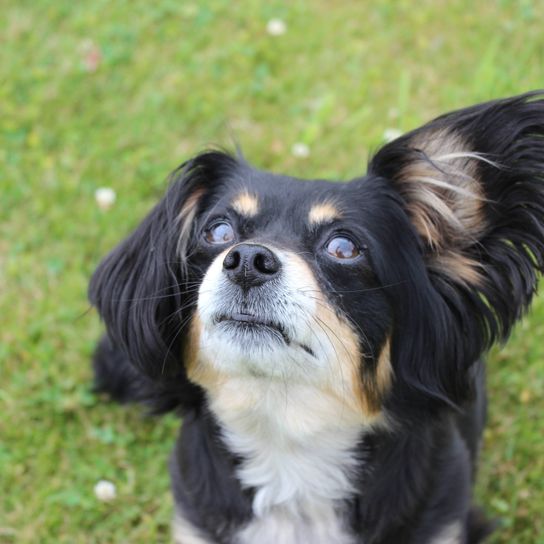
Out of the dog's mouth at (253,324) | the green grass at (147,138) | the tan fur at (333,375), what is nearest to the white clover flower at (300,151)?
the green grass at (147,138)

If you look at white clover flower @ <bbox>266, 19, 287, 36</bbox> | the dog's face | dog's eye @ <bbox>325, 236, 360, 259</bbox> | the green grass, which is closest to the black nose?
the dog's face

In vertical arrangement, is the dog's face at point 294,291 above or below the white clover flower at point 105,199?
above

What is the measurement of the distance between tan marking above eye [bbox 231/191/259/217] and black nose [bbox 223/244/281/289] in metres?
0.30

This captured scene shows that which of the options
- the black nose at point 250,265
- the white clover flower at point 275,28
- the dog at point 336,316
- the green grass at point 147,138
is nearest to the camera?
the black nose at point 250,265

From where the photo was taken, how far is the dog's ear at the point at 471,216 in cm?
219

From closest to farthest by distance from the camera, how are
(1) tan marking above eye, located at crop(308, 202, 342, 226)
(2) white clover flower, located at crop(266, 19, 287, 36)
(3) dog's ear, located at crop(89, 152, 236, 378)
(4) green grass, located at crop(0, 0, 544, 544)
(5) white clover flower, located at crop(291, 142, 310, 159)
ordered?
(1) tan marking above eye, located at crop(308, 202, 342, 226), (3) dog's ear, located at crop(89, 152, 236, 378), (4) green grass, located at crop(0, 0, 544, 544), (5) white clover flower, located at crop(291, 142, 310, 159), (2) white clover flower, located at crop(266, 19, 287, 36)

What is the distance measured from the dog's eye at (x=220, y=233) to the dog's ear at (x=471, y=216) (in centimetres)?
51

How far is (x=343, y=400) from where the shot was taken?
2.43 m

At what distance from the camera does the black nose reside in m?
2.17

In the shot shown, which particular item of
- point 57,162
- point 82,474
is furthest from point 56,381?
point 57,162

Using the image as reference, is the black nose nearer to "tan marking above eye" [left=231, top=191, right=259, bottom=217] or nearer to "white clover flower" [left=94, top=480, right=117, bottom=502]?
"tan marking above eye" [left=231, top=191, right=259, bottom=217]

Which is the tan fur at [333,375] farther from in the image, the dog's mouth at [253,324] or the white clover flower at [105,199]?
the white clover flower at [105,199]

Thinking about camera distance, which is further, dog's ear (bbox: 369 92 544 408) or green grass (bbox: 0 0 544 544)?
green grass (bbox: 0 0 544 544)

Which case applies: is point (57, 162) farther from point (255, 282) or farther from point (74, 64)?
point (255, 282)
